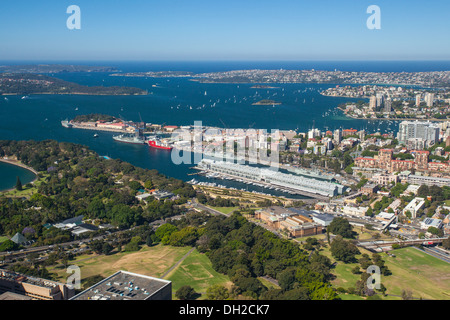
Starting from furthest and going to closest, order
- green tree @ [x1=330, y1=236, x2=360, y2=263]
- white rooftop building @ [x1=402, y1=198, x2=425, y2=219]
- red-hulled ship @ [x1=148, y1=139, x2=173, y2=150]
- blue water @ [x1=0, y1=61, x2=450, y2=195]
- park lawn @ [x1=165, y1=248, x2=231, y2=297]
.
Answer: blue water @ [x1=0, y1=61, x2=450, y2=195], red-hulled ship @ [x1=148, y1=139, x2=173, y2=150], white rooftop building @ [x1=402, y1=198, x2=425, y2=219], green tree @ [x1=330, y1=236, x2=360, y2=263], park lawn @ [x1=165, y1=248, x2=231, y2=297]

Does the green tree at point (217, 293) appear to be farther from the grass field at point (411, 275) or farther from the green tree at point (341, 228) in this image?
the green tree at point (341, 228)

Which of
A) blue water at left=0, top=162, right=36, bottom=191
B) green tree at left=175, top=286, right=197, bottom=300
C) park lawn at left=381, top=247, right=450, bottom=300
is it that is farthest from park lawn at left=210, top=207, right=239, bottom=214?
blue water at left=0, top=162, right=36, bottom=191

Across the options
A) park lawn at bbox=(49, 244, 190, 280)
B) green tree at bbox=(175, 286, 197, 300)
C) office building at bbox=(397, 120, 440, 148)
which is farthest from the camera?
office building at bbox=(397, 120, 440, 148)

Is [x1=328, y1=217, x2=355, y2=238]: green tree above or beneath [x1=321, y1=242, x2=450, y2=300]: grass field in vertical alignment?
above

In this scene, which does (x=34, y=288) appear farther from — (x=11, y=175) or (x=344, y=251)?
(x=11, y=175)

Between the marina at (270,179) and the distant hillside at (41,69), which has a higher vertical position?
the distant hillside at (41,69)

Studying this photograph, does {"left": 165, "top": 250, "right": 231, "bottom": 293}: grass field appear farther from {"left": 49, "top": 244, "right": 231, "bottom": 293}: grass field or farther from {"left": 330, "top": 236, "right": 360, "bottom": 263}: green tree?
{"left": 330, "top": 236, "right": 360, "bottom": 263}: green tree

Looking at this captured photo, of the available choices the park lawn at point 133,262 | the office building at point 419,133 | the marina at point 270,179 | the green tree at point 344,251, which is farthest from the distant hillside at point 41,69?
the green tree at point 344,251
